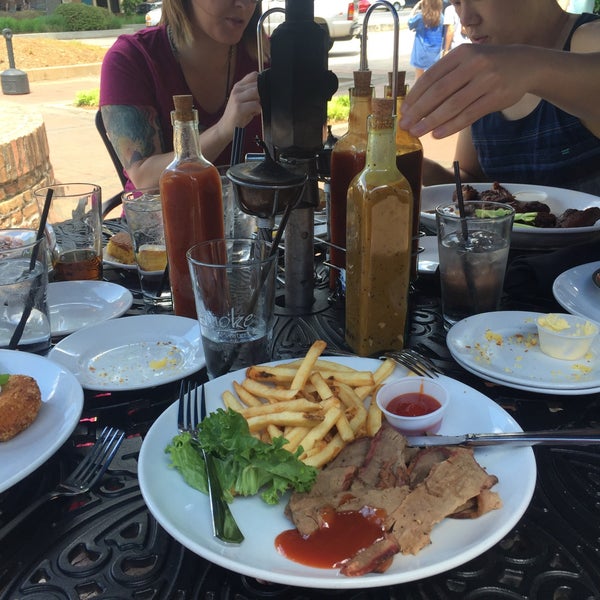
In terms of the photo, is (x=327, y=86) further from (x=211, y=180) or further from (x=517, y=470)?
(x=517, y=470)

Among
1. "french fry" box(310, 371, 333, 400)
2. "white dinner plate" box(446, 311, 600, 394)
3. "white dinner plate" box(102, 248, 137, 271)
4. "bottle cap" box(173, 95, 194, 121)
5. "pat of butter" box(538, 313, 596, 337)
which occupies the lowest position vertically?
"white dinner plate" box(102, 248, 137, 271)

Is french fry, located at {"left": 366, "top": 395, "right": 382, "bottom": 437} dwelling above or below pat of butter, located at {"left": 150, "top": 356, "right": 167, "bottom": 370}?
above

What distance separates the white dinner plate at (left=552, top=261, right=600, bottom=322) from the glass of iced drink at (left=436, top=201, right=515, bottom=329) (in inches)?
7.3

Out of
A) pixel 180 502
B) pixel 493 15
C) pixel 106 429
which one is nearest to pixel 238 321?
pixel 106 429

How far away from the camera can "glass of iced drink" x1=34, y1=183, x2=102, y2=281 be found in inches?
80.4

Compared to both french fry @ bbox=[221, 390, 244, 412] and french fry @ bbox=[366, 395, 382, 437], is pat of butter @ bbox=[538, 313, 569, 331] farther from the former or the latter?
french fry @ bbox=[221, 390, 244, 412]

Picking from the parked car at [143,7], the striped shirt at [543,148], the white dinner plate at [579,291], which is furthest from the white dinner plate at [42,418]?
the parked car at [143,7]

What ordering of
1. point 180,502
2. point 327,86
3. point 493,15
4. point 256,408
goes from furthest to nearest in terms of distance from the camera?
point 493,15 → point 327,86 → point 256,408 → point 180,502

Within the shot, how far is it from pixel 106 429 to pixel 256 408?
318 millimetres

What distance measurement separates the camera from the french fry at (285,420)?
1.20m

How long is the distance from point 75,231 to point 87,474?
1131 mm

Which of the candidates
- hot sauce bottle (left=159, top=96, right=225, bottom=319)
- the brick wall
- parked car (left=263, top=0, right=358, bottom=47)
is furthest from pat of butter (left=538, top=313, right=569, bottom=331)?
parked car (left=263, top=0, right=358, bottom=47)

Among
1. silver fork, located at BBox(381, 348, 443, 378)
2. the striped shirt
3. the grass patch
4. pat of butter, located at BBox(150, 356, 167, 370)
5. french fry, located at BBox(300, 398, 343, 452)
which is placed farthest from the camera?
the grass patch

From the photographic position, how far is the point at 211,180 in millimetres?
1686
